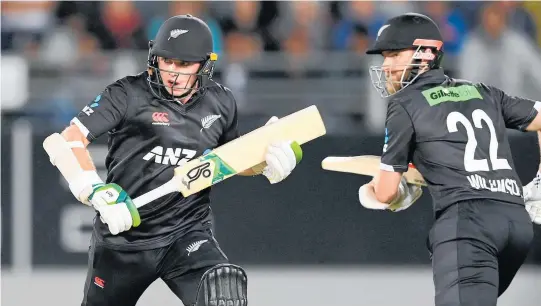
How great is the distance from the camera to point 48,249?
7.82 metres

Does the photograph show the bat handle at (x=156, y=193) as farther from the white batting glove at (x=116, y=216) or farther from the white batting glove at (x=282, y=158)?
the white batting glove at (x=282, y=158)

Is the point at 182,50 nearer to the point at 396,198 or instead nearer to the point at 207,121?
the point at 207,121

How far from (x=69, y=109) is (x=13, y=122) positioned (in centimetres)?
40

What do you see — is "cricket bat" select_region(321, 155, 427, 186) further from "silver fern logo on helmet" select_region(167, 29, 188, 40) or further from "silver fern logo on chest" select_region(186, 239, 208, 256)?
"silver fern logo on helmet" select_region(167, 29, 188, 40)

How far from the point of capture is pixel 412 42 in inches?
181

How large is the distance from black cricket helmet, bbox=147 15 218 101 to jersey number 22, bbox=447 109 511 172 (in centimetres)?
103

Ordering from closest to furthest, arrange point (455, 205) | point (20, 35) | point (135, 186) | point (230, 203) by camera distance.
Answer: point (455, 205) < point (135, 186) < point (230, 203) < point (20, 35)

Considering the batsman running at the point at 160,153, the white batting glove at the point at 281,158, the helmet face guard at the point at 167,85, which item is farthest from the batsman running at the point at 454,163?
the helmet face guard at the point at 167,85

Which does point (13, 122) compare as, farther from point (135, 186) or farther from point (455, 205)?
point (455, 205)

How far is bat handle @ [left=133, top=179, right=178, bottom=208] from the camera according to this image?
4.57 meters

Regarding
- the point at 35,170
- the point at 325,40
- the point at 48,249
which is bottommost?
the point at 48,249

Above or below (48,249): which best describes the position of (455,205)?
above

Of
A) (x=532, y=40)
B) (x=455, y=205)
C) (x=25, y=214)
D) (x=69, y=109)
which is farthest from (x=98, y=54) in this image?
(x=455, y=205)

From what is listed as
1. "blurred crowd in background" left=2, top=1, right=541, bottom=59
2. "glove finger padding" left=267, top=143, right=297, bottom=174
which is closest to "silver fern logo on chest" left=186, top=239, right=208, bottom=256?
"glove finger padding" left=267, top=143, right=297, bottom=174
